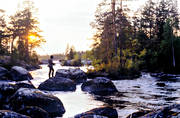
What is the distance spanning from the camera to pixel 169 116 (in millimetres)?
4457

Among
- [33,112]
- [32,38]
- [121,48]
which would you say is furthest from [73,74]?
[32,38]

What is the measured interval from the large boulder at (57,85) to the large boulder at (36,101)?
18.2 ft

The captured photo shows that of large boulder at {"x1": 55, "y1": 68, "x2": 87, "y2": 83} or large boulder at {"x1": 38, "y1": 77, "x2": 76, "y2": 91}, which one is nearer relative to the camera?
large boulder at {"x1": 38, "y1": 77, "x2": 76, "y2": 91}

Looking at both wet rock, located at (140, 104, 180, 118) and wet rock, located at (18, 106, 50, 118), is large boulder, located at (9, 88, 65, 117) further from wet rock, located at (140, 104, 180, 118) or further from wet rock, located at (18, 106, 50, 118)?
wet rock, located at (140, 104, 180, 118)

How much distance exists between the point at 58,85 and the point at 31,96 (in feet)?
20.3

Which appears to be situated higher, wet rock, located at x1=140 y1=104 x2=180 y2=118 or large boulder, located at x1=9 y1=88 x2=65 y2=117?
wet rock, located at x1=140 y1=104 x2=180 y2=118

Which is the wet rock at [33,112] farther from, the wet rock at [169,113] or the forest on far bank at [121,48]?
the forest on far bank at [121,48]

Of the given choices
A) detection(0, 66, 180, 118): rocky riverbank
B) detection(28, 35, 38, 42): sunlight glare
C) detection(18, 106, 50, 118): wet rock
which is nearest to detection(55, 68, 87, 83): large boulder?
detection(0, 66, 180, 118): rocky riverbank

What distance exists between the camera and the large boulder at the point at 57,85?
47.9 feet

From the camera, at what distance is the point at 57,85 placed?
48.3 ft

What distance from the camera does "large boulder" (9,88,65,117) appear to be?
8305 mm

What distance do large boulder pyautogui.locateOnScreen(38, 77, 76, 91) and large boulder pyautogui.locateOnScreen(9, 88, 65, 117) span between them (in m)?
5.56

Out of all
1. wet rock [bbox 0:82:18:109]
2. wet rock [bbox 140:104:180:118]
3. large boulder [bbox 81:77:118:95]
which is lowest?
large boulder [bbox 81:77:118:95]

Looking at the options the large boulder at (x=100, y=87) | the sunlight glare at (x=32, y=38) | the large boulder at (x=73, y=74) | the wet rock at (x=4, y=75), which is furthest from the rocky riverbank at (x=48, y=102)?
the sunlight glare at (x=32, y=38)
